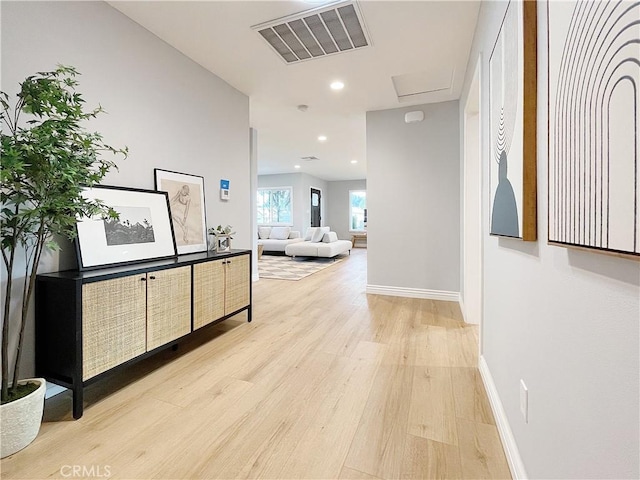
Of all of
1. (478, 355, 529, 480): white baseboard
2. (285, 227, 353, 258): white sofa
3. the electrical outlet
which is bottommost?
(478, 355, 529, 480): white baseboard

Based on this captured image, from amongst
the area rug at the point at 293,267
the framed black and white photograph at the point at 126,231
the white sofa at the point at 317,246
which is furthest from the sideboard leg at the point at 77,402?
the white sofa at the point at 317,246

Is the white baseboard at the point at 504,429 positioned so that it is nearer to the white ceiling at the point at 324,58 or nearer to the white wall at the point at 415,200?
the white wall at the point at 415,200

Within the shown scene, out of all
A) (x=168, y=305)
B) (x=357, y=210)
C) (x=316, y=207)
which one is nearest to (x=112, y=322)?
(x=168, y=305)

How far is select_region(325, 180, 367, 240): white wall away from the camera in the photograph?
11836mm

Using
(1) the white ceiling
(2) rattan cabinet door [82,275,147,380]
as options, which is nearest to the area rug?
(1) the white ceiling

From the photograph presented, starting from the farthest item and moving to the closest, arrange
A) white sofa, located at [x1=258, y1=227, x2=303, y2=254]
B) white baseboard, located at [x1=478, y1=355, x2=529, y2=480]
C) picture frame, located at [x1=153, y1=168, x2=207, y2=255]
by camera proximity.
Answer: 1. white sofa, located at [x1=258, y1=227, x2=303, y2=254]
2. picture frame, located at [x1=153, y1=168, x2=207, y2=255]
3. white baseboard, located at [x1=478, y1=355, x2=529, y2=480]

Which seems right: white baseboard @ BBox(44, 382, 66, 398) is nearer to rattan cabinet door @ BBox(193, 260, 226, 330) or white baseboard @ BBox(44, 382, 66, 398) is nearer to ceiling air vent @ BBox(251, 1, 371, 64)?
rattan cabinet door @ BBox(193, 260, 226, 330)

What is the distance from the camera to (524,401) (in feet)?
3.77

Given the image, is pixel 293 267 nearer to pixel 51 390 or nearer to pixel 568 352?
pixel 51 390

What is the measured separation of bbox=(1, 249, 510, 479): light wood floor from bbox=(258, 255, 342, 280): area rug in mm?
2876

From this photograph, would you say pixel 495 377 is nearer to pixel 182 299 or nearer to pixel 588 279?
pixel 588 279

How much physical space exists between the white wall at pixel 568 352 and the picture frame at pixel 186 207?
242 cm

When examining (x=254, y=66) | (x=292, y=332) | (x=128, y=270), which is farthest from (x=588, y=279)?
(x=254, y=66)

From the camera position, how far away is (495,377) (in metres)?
1.65
